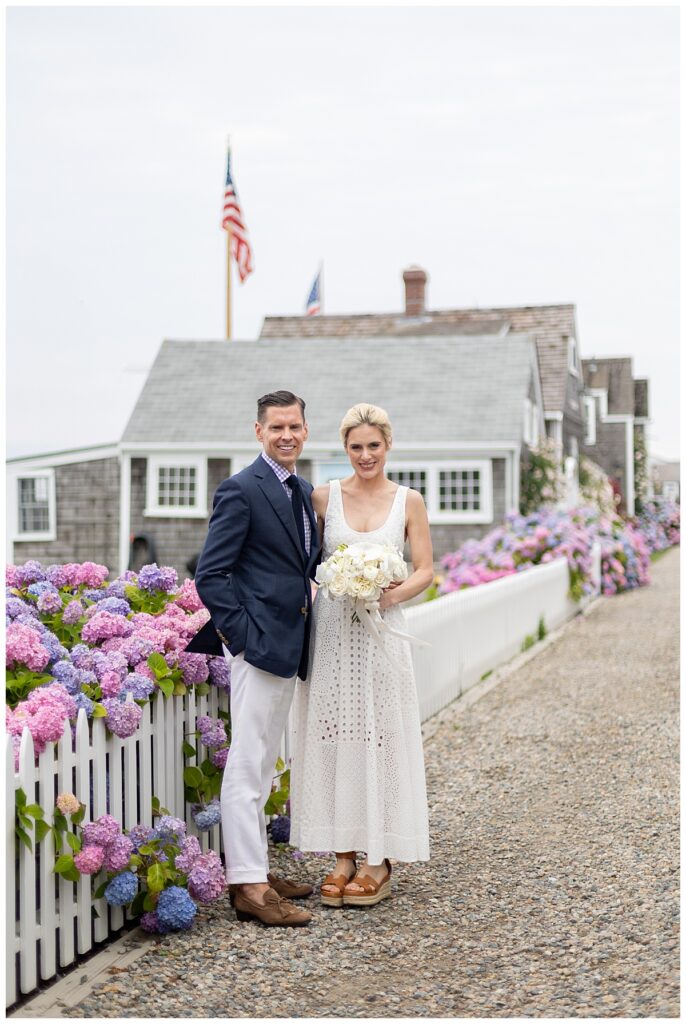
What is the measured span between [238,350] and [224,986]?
24941mm

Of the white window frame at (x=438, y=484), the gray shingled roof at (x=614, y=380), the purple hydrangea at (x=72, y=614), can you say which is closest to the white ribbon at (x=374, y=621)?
the purple hydrangea at (x=72, y=614)

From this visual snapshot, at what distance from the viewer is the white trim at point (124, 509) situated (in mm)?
25797

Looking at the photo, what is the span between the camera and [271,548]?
15.3 feet

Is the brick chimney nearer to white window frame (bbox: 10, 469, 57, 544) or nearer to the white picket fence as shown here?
white window frame (bbox: 10, 469, 57, 544)

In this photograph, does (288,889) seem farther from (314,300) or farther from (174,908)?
(314,300)

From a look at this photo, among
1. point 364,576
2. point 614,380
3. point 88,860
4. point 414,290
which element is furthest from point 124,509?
point 614,380

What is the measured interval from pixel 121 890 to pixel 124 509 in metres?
22.1

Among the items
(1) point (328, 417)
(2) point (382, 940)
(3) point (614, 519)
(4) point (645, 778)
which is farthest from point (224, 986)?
(3) point (614, 519)

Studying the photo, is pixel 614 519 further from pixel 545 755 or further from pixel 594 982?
pixel 594 982

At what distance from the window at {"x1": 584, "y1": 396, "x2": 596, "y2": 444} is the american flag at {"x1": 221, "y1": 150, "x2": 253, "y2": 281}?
15811 millimetres

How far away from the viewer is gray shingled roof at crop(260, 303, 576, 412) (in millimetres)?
34906

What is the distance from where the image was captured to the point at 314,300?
1585 inches

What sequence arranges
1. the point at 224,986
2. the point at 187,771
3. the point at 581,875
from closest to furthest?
the point at 224,986 < the point at 187,771 < the point at 581,875

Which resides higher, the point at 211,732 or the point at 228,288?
the point at 228,288
